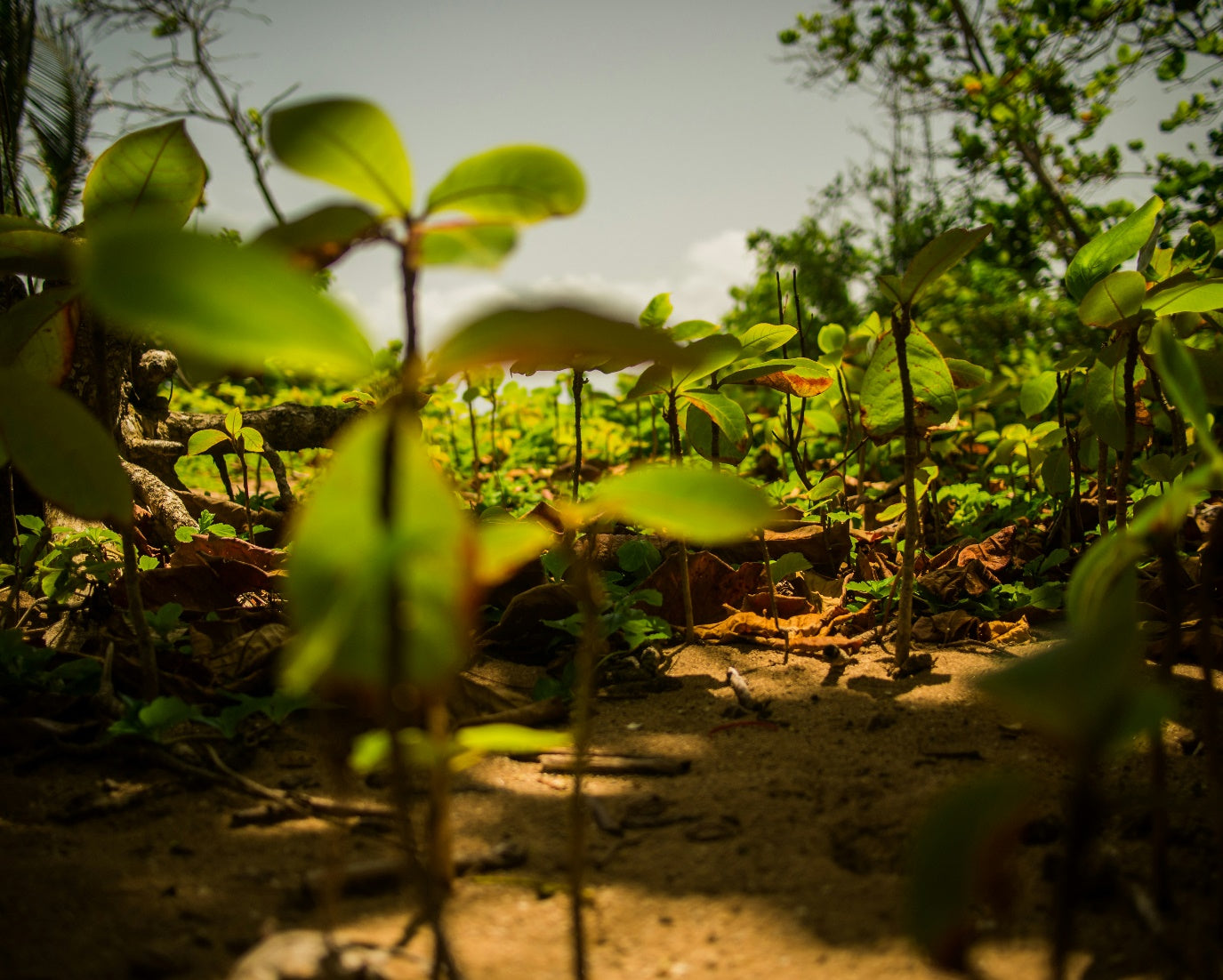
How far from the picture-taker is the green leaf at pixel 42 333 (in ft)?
4.25

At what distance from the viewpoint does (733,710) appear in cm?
168

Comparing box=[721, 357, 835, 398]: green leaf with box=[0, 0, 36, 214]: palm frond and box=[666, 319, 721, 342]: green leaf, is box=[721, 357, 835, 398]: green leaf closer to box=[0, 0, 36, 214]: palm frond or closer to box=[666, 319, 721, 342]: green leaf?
box=[666, 319, 721, 342]: green leaf

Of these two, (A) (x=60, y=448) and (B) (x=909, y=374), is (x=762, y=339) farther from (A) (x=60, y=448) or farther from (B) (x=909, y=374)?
(A) (x=60, y=448)

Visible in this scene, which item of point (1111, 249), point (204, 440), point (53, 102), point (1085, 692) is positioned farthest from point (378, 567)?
point (53, 102)

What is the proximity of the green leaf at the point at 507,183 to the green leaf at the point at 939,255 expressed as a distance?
0.98 m

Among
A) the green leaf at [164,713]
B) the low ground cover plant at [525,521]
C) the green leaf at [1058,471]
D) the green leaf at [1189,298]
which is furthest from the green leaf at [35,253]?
the green leaf at [1058,471]

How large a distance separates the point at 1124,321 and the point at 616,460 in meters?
3.40

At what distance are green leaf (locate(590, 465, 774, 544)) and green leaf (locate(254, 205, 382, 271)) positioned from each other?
32cm

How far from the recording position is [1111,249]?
1.66 m

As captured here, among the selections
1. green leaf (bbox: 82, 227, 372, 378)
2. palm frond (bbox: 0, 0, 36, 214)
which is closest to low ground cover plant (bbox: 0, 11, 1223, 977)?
green leaf (bbox: 82, 227, 372, 378)

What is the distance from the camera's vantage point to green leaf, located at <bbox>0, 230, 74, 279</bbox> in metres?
1.23

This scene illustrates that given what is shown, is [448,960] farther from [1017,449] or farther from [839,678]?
[1017,449]

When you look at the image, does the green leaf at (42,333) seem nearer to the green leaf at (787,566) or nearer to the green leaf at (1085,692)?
the green leaf at (1085,692)

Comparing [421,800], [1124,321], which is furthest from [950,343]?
[421,800]
